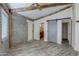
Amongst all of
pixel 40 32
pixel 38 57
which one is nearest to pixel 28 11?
pixel 40 32

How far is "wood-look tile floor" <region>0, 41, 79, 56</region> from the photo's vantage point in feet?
7.83

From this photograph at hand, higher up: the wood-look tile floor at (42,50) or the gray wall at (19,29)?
the gray wall at (19,29)

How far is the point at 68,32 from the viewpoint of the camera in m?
2.45

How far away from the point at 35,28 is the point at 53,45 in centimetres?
45

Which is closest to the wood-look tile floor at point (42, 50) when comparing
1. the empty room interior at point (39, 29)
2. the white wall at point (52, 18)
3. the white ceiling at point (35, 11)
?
the empty room interior at point (39, 29)

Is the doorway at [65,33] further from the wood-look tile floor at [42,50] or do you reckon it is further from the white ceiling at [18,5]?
the white ceiling at [18,5]

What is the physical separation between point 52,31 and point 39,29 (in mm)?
242

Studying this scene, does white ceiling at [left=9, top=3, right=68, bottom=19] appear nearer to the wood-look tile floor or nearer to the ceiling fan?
the ceiling fan

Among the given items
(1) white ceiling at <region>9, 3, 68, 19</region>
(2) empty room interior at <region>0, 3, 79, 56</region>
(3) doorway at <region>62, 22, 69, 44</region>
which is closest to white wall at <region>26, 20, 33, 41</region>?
(2) empty room interior at <region>0, 3, 79, 56</region>

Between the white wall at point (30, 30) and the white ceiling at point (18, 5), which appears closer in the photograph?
the white ceiling at point (18, 5)

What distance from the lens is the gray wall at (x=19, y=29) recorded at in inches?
96.0

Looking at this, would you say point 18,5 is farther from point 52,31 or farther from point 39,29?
point 52,31

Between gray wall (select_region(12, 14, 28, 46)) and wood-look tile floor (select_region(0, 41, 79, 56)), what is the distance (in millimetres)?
96

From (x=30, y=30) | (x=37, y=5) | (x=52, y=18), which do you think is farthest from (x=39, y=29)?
(x=37, y=5)
